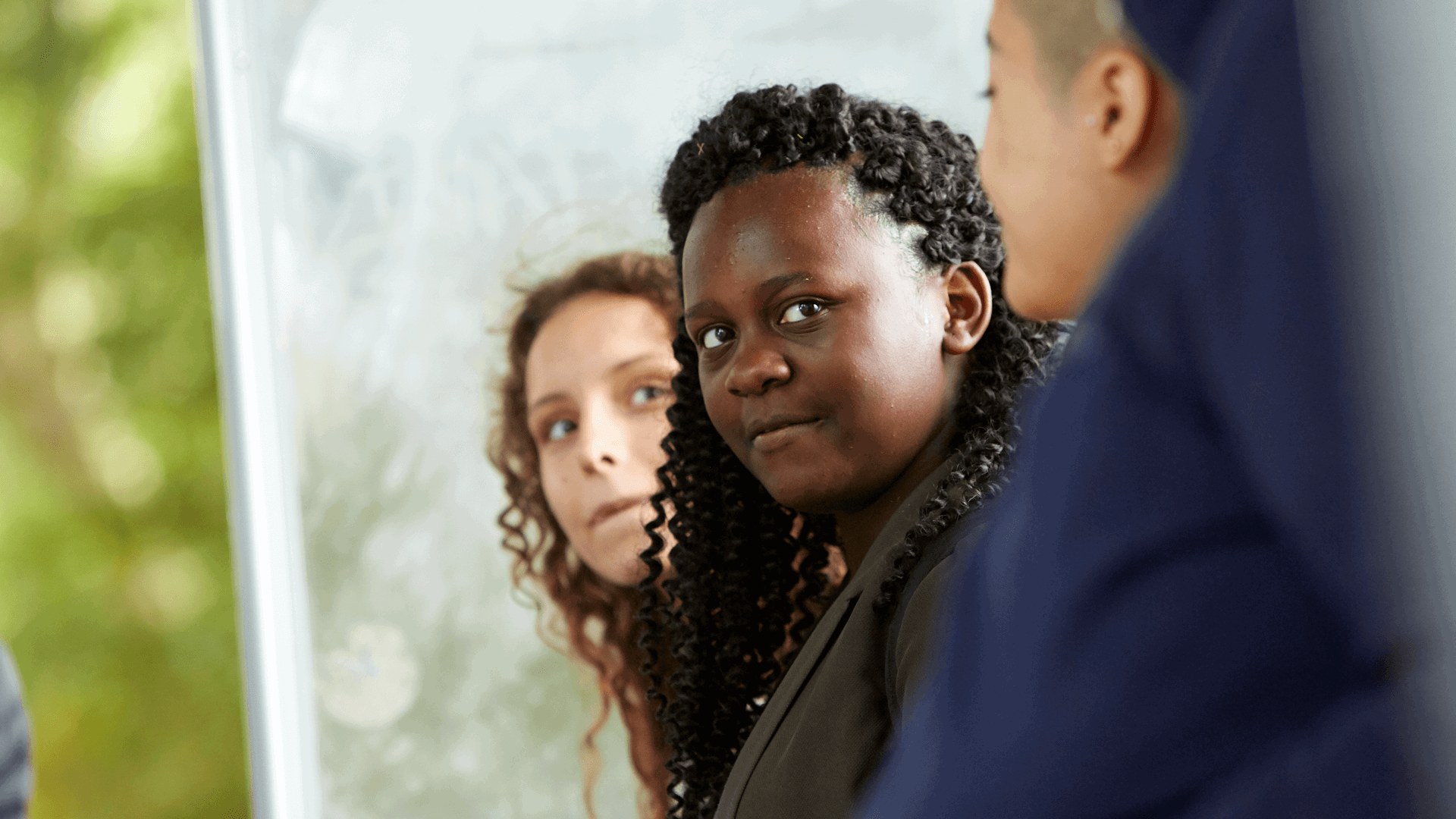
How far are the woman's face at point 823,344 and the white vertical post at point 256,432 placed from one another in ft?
2.55

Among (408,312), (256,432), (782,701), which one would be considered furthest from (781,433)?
(256,432)

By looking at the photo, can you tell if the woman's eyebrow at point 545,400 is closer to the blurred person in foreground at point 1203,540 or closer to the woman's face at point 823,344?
the woman's face at point 823,344

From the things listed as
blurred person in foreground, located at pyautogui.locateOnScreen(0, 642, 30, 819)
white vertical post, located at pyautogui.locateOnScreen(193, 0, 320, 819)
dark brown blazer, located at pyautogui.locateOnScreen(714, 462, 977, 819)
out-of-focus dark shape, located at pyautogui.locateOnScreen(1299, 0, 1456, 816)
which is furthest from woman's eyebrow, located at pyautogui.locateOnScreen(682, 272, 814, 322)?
blurred person in foreground, located at pyautogui.locateOnScreen(0, 642, 30, 819)

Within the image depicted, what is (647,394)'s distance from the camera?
3.58 feet

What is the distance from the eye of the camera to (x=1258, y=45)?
32 cm

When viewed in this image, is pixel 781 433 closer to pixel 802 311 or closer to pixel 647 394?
pixel 802 311

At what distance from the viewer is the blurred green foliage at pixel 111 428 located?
173cm

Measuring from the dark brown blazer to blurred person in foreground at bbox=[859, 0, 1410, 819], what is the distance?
0.20 meters

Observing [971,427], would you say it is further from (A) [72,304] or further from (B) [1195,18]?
(A) [72,304]

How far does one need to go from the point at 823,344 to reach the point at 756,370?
39 mm

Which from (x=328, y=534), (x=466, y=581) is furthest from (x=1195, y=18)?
(x=328, y=534)

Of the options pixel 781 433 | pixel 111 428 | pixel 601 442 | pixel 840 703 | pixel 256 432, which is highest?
pixel 111 428

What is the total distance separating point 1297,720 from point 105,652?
1767 mm

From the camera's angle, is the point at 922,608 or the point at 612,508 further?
the point at 612,508
